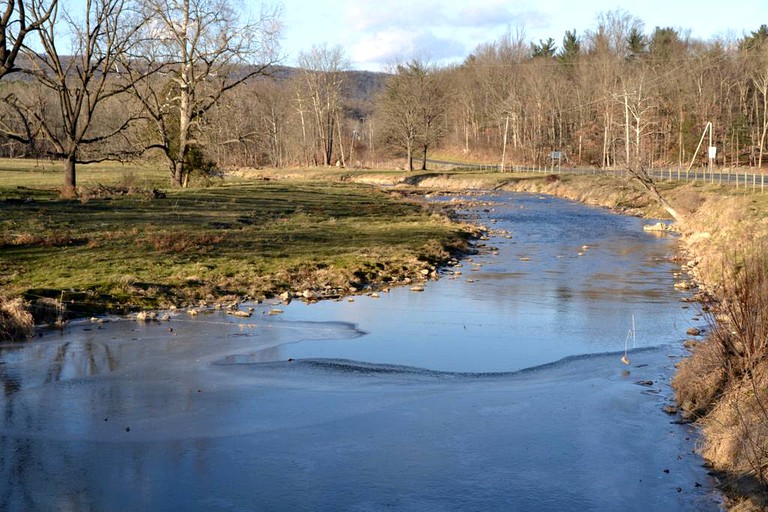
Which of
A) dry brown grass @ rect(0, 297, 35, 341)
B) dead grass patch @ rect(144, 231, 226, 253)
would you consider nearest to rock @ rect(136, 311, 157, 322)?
dry brown grass @ rect(0, 297, 35, 341)

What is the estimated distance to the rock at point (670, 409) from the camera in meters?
11.4

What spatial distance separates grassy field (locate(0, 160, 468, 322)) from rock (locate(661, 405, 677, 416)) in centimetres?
1019

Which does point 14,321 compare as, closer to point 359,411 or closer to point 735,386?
point 359,411

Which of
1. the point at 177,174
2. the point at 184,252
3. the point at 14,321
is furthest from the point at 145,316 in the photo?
the point at 177,174

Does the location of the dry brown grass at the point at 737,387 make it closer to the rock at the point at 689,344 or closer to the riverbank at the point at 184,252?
the rock at the point at 689,344

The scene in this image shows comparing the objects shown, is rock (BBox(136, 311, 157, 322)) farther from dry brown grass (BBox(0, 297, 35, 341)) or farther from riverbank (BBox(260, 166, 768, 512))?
riverbank (BBox(260, 166, 768, 512))

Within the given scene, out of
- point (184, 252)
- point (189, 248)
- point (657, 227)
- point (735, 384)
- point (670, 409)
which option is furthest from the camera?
point (657, 227)

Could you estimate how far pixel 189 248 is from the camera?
923 inches

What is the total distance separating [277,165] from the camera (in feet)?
346

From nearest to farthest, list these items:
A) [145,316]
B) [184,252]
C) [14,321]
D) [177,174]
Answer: [14,321], [145,316], [184,252], [177,174]

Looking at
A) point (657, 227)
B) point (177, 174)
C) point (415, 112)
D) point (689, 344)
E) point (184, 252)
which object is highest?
point (415, 112)

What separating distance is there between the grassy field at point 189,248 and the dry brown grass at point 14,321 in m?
0.82

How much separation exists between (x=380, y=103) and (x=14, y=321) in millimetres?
84814

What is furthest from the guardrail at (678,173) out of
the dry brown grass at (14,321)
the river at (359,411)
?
the dry brown grass at (14,321)
